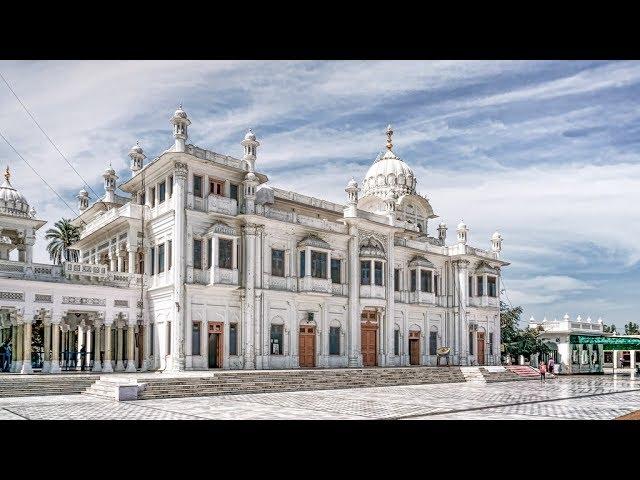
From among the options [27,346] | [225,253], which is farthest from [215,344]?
[27,346]

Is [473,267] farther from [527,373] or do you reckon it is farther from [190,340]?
[190,340]

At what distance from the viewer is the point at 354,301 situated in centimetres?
3434

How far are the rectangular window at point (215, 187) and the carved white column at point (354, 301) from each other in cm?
751

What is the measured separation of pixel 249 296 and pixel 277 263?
8.15 ft

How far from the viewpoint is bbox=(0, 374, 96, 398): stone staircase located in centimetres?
2112

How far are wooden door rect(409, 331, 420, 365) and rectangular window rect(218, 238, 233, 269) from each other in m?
13.4

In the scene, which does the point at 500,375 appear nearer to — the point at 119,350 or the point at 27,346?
the point at 119,350

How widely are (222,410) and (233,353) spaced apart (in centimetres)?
1187

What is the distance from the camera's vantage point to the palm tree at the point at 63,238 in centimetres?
4006

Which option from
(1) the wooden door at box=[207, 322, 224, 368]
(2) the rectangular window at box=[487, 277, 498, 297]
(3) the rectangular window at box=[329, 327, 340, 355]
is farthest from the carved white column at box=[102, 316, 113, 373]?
(2) the rectangular window at box=[487, 277, 498, 297]

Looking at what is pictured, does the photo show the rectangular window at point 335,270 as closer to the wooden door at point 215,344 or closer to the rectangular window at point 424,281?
the rectangular window at point 424,281

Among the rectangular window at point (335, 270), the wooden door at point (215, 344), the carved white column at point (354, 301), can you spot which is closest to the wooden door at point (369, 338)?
the carved white column at point (354, 301)

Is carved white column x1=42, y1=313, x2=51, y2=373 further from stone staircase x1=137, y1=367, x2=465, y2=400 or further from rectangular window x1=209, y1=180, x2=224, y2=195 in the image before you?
rectangular window x1=209, y1=180, x2=224, y2=195
